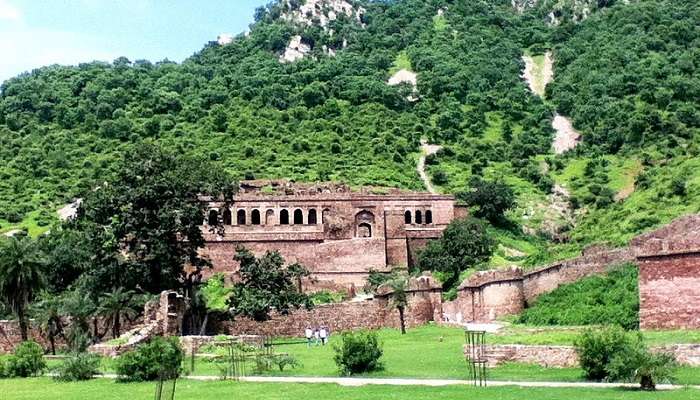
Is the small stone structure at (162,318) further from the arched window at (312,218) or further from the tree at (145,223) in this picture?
the arched window at (312,218)

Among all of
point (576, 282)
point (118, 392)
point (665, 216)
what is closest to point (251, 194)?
point (665, 216)

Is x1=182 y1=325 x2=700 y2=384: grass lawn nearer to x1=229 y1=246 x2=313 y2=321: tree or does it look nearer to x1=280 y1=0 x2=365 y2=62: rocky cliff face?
x1=229 y1=246 x2=313 y2=321: tree

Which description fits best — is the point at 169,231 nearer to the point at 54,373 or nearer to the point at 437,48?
the point at 54,373

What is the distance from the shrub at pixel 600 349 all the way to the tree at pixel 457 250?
32910 millimetres

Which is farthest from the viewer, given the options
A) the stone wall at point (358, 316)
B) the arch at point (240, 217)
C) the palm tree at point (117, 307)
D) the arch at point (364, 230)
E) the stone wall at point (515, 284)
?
the arch at point (240, 217)

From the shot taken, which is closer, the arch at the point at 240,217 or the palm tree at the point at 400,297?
the palm tree at the point at 400,297

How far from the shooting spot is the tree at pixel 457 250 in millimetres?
58531

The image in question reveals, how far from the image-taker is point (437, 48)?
459ft

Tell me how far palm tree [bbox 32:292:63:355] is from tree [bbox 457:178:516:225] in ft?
134

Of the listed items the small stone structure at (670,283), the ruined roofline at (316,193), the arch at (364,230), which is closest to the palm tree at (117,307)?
the small stone structure at (670,283)

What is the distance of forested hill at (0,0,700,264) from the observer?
301ft

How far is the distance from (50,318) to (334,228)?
1092 inches

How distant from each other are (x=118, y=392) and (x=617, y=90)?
99539mm

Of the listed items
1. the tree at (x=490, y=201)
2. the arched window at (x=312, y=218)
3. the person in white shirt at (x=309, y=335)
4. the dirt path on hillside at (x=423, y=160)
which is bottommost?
the person in white shirt at (x=309, y=335)
